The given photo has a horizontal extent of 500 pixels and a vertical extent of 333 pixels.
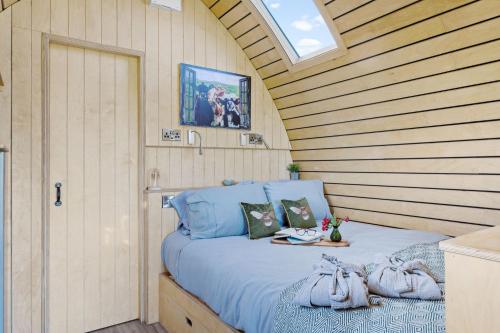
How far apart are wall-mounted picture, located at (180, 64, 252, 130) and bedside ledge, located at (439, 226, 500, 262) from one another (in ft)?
7.91

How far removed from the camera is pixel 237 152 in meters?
3.16

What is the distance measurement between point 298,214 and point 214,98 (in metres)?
1.26

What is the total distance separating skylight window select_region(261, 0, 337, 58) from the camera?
2.66 metres

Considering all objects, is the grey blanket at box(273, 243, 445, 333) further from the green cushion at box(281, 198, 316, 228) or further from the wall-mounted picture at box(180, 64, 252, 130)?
the wall-mounted picture at box(180, 64, 252, 130)

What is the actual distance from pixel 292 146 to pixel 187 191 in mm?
1375

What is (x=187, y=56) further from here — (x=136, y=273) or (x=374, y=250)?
(x=374, y=250)

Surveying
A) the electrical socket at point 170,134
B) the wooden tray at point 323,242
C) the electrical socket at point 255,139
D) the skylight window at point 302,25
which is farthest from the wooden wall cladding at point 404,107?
the electrical socket at point 170,134

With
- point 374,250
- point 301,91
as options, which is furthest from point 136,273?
point 301,91

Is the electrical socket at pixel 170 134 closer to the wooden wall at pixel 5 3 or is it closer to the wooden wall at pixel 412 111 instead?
the wooden wall at pixel 412 111

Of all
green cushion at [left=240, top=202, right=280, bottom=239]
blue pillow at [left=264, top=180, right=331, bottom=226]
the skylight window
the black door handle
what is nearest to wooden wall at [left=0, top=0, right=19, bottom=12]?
the black door handle

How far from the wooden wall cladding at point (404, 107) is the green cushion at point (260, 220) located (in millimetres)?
986

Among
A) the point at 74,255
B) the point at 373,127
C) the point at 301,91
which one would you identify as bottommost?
the point at 74,255

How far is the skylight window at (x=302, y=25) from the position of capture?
8.71 feet

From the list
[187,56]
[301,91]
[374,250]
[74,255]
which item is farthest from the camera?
[301,91]
